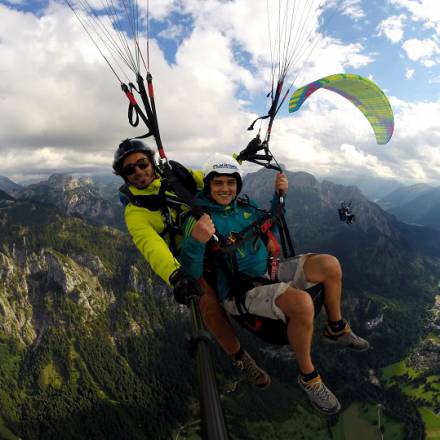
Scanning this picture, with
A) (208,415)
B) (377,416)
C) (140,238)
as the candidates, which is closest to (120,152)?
(140,238)

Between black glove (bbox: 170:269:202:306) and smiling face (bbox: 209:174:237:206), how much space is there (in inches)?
76.8

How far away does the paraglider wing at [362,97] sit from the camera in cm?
944

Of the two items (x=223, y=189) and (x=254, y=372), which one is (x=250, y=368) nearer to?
(x=254, y=372)

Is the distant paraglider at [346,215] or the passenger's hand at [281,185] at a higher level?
the passenger's hand at [281,185]

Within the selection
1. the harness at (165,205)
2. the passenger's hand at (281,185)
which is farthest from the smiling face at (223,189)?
the passenger's hand at (281,185)

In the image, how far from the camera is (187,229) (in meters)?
5.72

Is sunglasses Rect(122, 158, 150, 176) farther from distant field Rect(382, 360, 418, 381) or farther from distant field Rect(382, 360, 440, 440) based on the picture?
distant field Rect(382, 360, 418, 381)

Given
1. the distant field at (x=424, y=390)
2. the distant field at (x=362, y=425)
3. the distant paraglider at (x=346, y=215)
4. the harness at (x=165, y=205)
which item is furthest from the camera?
the distant field at (x=424, y=390)

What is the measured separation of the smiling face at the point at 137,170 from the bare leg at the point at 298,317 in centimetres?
339

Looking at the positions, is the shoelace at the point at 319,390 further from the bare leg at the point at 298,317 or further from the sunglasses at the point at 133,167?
the sunglasses at the point at 133,167

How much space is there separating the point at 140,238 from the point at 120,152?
2.00 metres

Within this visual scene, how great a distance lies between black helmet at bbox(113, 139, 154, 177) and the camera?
6547 mm

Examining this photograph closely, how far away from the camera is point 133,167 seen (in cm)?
656

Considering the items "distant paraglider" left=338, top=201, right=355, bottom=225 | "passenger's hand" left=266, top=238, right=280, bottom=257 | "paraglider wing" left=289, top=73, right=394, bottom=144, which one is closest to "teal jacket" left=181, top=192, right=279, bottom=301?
"passenger's hand" left=266, top=238, right=280, bottom=257
